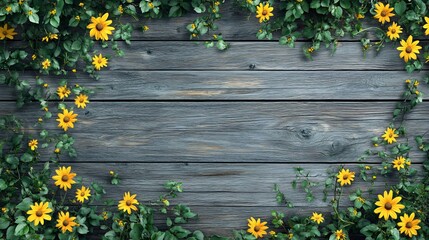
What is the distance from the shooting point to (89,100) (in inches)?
92.0

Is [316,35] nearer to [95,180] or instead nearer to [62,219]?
[95,180]

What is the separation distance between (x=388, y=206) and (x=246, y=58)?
0.76 metres

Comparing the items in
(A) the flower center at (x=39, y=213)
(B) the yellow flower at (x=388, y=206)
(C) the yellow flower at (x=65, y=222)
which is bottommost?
(C) the yellow flower at (x=65, y=222)

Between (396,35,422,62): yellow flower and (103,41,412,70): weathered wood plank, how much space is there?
0.05 meters

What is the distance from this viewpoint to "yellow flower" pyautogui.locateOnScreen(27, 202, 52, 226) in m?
2.26

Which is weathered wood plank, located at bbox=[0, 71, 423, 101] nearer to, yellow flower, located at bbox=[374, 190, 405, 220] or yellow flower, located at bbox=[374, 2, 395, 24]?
yellow flower, located at bbox=[374, 2, 395, 24]

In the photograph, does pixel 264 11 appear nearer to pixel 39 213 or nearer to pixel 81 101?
pixel 81 101

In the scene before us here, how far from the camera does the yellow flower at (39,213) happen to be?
2.26m

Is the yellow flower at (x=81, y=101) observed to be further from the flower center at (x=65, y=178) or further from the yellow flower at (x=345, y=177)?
the yellow flower at (x=345, y=177)

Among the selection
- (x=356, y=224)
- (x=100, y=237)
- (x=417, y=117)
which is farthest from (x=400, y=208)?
(x=100, y=237)

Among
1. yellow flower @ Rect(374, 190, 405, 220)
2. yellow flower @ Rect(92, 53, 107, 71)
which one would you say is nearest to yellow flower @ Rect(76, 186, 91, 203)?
yellow flower @ Rect(92, 53, 107, 71)

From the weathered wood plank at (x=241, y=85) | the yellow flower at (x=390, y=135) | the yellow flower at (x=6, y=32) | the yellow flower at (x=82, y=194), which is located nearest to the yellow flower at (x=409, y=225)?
the yellow flower at (x=390, y=135)

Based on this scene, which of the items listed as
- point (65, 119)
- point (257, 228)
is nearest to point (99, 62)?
point (65, 119)

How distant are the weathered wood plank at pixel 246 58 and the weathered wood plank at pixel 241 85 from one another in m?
0.02
